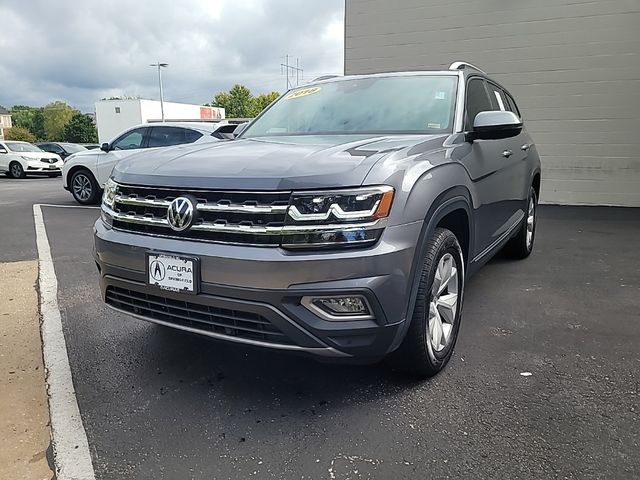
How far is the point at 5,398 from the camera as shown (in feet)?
9.17

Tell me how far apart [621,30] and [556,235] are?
4.73 m

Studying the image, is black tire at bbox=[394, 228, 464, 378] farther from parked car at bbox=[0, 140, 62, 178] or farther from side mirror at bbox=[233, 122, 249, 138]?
parked car at bbox=[0, 140, 62, 178]

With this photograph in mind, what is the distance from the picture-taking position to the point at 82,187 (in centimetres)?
1098

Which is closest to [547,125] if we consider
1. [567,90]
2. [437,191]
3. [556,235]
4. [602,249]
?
[567,90]

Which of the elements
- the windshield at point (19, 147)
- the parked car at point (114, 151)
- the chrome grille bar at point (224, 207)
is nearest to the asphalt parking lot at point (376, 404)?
the chrome grille bar at point (224, 207)

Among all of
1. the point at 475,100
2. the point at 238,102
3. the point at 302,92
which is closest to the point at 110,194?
the point at 302,92

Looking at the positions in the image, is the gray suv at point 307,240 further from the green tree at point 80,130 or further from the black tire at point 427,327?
the green tree at point 80,130

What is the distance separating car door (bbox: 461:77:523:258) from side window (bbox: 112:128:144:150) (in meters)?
7.90

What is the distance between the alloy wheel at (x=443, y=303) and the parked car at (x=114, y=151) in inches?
311

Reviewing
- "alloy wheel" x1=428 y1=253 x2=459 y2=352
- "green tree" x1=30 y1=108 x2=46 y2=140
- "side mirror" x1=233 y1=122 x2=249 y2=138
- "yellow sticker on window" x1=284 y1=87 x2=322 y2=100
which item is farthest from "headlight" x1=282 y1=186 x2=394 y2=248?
"green tree" x1=30 y1=108 x2=46 y2=140

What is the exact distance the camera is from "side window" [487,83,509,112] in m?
4.60

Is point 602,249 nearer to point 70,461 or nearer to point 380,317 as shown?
point 380,317

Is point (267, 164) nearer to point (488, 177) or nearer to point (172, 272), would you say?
point (172, 272)

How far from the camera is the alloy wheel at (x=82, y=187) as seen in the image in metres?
10.9
